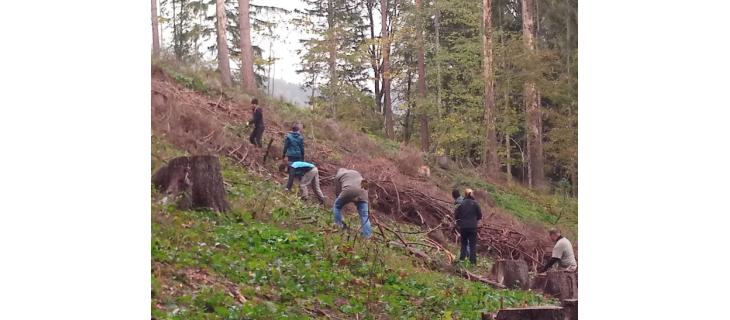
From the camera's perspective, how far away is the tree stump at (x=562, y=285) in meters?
8.44

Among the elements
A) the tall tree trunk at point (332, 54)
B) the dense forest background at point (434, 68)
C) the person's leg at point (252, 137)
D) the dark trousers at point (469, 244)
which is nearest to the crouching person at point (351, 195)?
the dense forest background at point (434, 68)

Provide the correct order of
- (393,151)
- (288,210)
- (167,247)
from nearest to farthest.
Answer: (167,247), (288,210), (393,151)

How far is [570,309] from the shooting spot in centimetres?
820

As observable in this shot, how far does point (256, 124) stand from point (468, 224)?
2.29 m

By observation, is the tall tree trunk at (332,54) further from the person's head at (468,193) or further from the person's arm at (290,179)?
the person's head at (468,193)

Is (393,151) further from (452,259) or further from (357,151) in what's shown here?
(452,259)

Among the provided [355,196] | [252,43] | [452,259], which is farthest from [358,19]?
[452,259]

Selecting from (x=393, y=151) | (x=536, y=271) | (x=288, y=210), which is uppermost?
(x=393, y=151)

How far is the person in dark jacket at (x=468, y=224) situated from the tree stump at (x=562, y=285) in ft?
2.62

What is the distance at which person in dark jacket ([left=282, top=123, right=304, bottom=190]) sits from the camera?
8094 millimetres

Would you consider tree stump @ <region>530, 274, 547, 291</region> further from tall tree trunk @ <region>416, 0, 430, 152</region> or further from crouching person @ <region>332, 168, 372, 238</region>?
crouching person @ <region>332, 168, 372, 238</region>

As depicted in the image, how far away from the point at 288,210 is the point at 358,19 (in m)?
2.19

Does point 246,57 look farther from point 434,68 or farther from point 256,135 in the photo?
point 434,68

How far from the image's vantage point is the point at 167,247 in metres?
7.27
